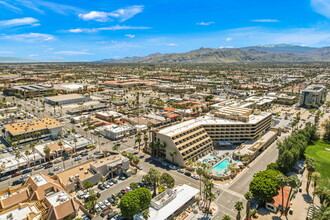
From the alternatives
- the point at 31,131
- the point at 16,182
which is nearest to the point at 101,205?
the point at 16,182

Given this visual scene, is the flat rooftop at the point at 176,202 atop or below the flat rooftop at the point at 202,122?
below

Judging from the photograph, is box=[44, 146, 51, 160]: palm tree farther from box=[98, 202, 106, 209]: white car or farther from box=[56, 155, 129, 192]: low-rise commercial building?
box=[98, 202, 106, 209]: white car

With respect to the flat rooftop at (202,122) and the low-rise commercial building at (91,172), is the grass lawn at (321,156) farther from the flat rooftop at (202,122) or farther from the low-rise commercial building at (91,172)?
the low-rise commercial building at (91,172)

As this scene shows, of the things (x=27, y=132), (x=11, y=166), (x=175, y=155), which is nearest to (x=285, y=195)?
(x=175, y=155)

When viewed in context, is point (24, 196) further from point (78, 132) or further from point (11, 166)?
point (78, 132)

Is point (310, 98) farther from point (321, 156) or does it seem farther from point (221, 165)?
point (221, 165)

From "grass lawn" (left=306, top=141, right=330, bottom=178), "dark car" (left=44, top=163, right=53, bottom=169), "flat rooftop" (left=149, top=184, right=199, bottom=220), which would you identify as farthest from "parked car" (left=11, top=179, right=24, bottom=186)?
"grass lawn" (left=306, top=141, right=330, bottom=178)

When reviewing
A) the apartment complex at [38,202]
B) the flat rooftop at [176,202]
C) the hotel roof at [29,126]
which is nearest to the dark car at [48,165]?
the apartment complex at [38,202]
